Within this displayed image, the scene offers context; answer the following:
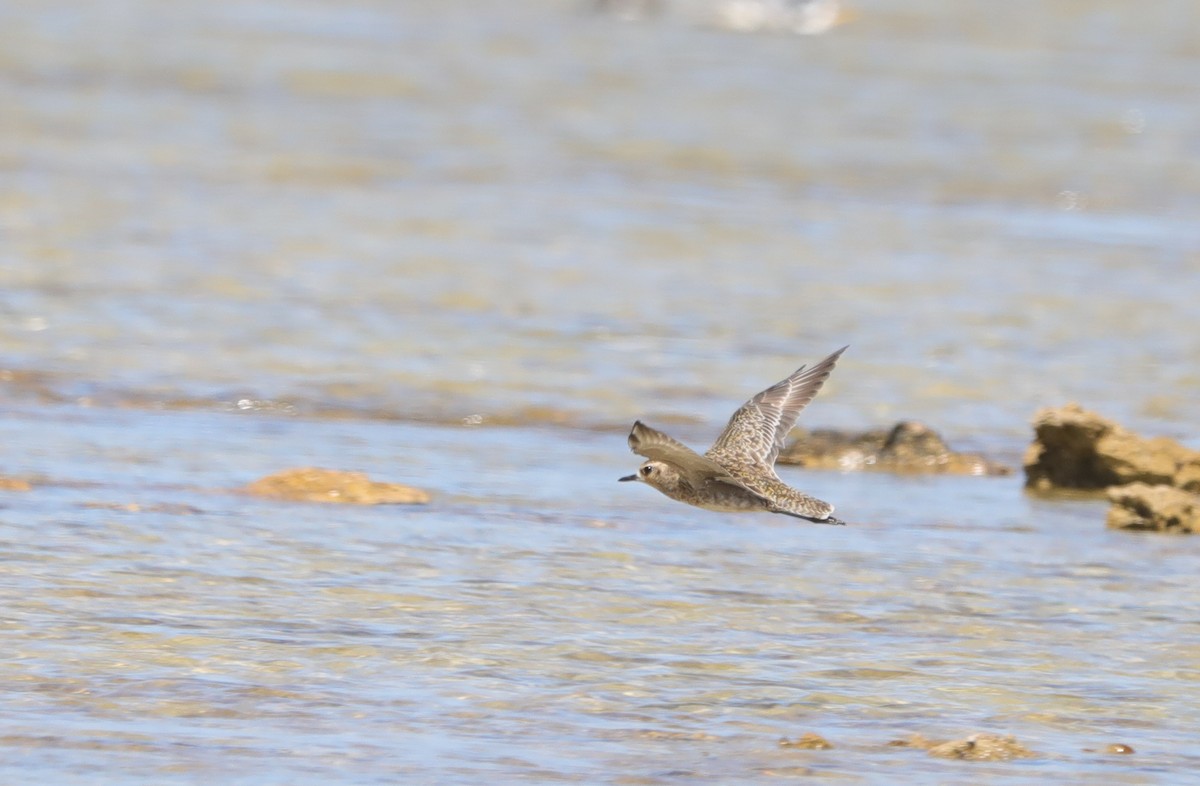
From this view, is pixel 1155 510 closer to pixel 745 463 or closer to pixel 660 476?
pixel 745 463

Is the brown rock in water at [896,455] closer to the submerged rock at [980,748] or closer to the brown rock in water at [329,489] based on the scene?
the brown rock in water at [329,489]

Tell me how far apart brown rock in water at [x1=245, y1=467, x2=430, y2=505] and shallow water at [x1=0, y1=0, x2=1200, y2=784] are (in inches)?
4.7

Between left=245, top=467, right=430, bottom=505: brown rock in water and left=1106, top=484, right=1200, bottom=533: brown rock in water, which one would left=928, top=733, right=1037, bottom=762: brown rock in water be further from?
left=245, top=467, right=430, bottom=505: brown rock in water

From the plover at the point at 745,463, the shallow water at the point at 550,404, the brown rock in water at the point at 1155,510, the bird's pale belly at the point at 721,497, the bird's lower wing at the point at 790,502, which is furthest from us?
the brown rock in water at the point at 1155,510

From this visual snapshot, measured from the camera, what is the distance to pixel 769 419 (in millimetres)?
7648

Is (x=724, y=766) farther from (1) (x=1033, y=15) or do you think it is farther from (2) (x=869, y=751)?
(1) (x=1033, y=15)

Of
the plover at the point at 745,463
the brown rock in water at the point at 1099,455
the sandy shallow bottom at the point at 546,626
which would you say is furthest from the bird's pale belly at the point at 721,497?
the brown rock in water at the point at 1099,455

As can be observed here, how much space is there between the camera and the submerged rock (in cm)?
550

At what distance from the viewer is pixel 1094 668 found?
6492mm

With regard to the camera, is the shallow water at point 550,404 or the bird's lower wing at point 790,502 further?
the bird's lower wing at point 790,502

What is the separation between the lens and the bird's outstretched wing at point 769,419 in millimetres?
7477

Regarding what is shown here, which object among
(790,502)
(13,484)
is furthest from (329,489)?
(790,502)

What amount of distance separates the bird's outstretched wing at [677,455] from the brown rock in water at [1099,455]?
2586mm

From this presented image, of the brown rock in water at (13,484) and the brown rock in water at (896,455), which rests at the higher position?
the brown rock in water at (896,455)
